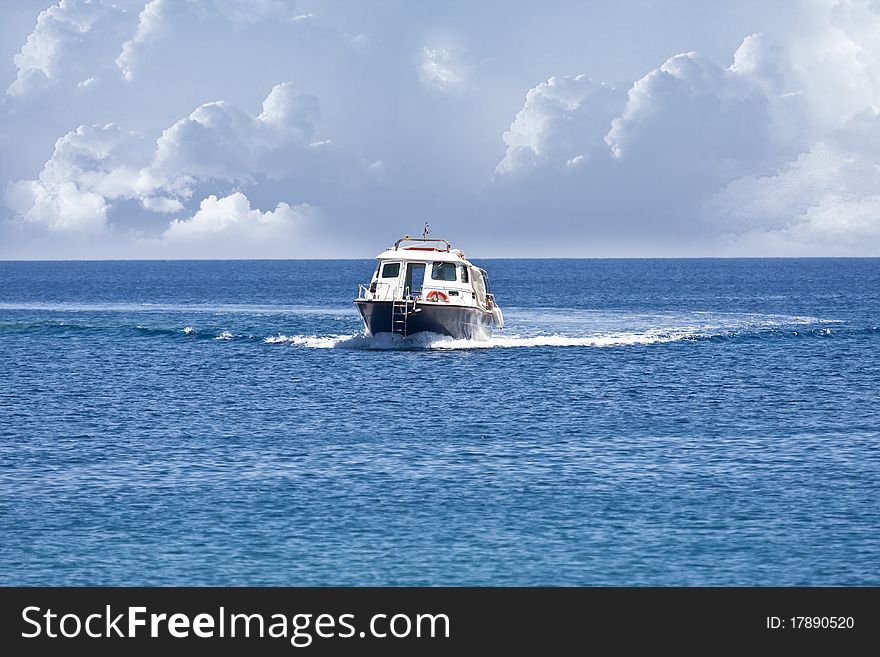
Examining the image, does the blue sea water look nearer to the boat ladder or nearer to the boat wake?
the boat wake

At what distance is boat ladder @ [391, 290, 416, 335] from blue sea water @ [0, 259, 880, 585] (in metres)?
1.52

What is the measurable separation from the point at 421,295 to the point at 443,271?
2.21 meters

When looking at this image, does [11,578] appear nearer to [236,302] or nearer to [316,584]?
[316,584]

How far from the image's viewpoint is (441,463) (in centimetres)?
3900

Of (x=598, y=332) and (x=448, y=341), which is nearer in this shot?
(x=448, y=341)

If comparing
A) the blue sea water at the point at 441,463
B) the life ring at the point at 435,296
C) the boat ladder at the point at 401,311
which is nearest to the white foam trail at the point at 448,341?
the blue sea water at the point at 441,463

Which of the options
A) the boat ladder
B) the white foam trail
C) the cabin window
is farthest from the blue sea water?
the cabin window

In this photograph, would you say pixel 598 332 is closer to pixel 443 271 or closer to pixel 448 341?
pixel 448 341

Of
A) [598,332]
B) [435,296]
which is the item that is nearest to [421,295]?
[435,296]

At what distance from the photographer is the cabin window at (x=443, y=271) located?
69625 millimetres

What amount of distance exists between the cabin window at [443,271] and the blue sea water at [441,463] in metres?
4.08

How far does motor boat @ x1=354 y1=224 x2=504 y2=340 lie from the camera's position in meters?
68.8

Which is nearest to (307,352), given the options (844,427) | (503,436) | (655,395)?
(655,395)
